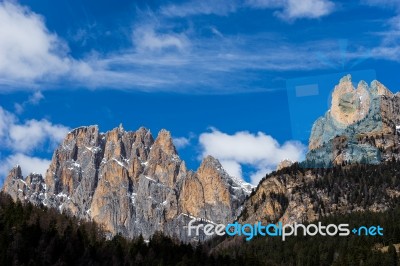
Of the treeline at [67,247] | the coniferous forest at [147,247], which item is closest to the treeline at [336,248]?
the coniferous forest at [147,247]

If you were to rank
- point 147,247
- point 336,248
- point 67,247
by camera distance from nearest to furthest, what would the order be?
point 67,247, point 147,247, point 336,248

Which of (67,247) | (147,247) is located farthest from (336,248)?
(67,247)

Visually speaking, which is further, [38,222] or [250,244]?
[250,244]

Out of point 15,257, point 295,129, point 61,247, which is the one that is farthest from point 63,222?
point 295,129

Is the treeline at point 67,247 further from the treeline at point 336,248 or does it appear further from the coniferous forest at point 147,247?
the treeline at point 336,248

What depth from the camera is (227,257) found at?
15388 cm

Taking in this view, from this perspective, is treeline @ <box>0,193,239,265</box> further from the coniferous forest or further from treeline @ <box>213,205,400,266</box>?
treeline @ <box>213,205,400,266</box>

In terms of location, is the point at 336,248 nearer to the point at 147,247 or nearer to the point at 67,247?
the point at 147,247

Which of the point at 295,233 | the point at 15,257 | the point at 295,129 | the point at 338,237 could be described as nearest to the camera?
the point at 295,129

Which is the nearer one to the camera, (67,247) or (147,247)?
(67,247)

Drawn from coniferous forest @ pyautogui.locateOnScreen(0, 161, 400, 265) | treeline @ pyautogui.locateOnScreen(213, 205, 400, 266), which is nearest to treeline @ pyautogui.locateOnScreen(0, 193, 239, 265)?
coniferous forest @ pyautogui.locateOnScreen(0, 161, 400, 265)

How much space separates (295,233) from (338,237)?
65.9 feet

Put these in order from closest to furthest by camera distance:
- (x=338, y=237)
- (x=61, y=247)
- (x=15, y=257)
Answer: (x=15, y=257) → (x=61, y=247) → (x=338, y=237)

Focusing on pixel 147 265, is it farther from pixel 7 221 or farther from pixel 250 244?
pixel 250 244
